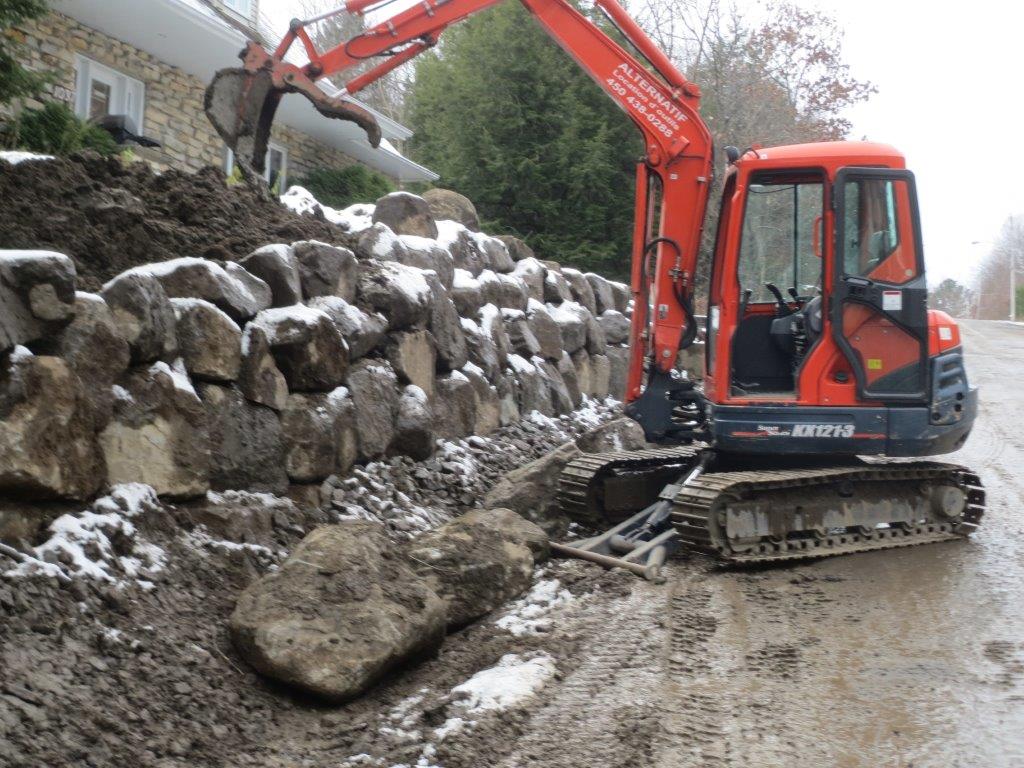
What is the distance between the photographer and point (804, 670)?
15.6 ft

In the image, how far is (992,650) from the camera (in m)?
4.99

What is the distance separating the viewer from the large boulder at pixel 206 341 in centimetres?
578

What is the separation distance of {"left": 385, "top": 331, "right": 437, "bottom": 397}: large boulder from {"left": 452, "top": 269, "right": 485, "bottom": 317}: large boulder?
4.35 feet

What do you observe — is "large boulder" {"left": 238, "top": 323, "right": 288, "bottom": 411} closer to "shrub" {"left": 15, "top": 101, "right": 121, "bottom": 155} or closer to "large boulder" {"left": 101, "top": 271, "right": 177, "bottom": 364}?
"large boulder" {"left": 101, "top": 271, "right": 177, "bottom": 364}

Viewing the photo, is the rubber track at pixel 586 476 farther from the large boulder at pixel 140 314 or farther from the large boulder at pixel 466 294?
the large boulder at pixel 140 314

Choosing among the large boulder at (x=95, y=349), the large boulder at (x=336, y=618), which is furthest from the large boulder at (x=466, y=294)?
the large boulder at (x=95, y=349)

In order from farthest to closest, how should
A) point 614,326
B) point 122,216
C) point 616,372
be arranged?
point 614,326
point 616,372
point 122,216

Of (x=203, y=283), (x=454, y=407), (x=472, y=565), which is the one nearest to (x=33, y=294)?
(x=203, y=283)

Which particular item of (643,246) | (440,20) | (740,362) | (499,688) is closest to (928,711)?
(499,688)

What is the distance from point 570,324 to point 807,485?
223 inches

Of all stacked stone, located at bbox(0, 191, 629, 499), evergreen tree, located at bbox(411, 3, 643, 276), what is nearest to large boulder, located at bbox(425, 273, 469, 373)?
stacked stone, located at bbox(0, 191, 629, 499)

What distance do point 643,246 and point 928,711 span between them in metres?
4.60

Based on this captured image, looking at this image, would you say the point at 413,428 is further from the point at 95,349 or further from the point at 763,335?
the point at 95,349

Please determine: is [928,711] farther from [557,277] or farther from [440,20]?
[557,277]
